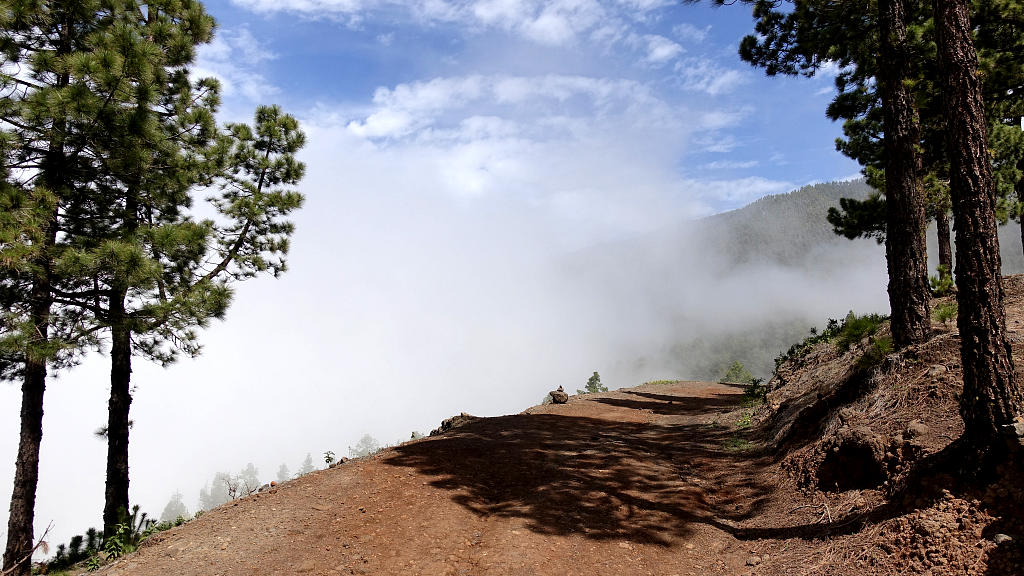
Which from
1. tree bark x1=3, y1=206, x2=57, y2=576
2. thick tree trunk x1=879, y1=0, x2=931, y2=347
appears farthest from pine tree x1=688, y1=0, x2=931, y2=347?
tree bark x1=3, y1=206, x2=57, y2=576

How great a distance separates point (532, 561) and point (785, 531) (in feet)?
9.26

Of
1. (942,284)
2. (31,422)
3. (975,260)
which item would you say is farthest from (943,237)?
(31,422)

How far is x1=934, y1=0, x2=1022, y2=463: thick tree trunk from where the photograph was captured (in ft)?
16.2

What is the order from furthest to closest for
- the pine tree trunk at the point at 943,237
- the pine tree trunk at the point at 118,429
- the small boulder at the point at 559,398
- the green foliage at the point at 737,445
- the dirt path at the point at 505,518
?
the small boulder at the point at 559,398
the pine tree trunk at the point at 943,237
the pine tree trunk at the point at 118,429
the green foliage at the point at 737,445
the dirt path at the point at 505,518

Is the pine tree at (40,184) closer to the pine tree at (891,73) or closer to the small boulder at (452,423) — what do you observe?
the small boulder at (452,423)

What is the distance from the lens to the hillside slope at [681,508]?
15.7 ft

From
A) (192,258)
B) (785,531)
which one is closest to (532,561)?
(785,531)

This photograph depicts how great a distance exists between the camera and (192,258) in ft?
35.7

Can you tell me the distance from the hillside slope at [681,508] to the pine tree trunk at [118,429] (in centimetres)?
481

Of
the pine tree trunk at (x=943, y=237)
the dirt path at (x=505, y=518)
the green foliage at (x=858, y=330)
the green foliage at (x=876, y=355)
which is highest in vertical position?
the pine tree trunk at (x=943, y=237)

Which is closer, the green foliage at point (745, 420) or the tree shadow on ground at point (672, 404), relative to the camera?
the green foliage at point (745, 420)

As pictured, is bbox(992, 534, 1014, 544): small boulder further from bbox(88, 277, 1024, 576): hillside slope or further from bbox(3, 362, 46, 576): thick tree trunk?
bbox(3, 362, 46, 576): thick tree trunk

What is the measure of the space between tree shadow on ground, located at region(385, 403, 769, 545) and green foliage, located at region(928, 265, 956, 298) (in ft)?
25.6

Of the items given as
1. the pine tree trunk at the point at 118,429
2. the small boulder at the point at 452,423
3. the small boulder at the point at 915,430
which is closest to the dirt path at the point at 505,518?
the small boulder at the point at 915,430
